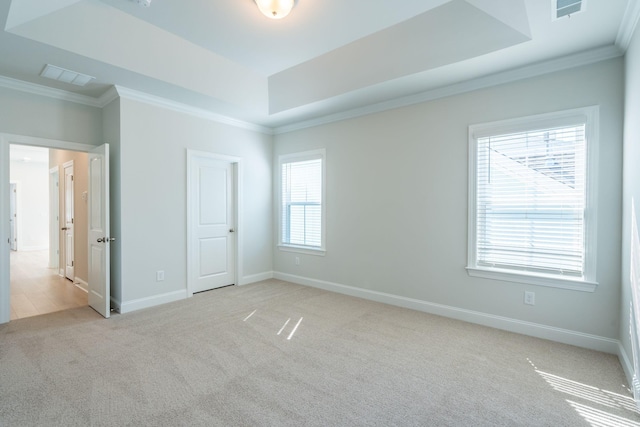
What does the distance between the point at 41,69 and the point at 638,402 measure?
5.85m

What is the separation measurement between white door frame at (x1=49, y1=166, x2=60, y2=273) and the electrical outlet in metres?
7.53

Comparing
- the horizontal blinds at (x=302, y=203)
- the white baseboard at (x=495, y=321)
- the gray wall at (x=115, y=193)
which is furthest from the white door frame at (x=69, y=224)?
the white baseboard at (x=495, y=321)

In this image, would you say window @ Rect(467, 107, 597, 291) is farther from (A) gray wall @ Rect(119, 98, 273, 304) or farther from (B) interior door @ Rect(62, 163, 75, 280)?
(B) interior door @ Rect(62, 163, 75, 280)

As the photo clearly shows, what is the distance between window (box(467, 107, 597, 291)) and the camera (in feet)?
9.60

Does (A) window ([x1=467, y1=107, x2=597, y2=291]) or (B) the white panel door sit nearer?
(A) window ([x1=467, y1=107, x2=597, y2=291])

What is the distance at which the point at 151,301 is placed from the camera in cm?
408

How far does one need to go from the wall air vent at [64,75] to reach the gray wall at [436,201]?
292cm

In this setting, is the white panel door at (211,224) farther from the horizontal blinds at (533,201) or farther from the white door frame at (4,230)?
the horizontal blinds at (533,201)

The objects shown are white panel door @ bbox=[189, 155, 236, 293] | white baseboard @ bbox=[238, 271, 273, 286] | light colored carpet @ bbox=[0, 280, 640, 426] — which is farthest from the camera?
white baseboard @ bbox=[238, 271, 273, 286]

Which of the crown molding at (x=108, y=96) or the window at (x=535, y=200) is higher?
the crown molding at (x=108, y=96)

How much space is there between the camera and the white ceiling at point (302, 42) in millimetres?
2600

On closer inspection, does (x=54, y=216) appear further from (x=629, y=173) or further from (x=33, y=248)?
(x=629, y=173)

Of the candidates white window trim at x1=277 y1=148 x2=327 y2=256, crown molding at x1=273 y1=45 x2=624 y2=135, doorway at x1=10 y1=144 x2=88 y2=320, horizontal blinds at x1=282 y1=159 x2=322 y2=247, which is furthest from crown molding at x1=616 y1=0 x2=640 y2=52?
doorway at x1=10 y1=144 x2=88 y2=320

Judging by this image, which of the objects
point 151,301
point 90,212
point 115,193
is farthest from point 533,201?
point 90,212
